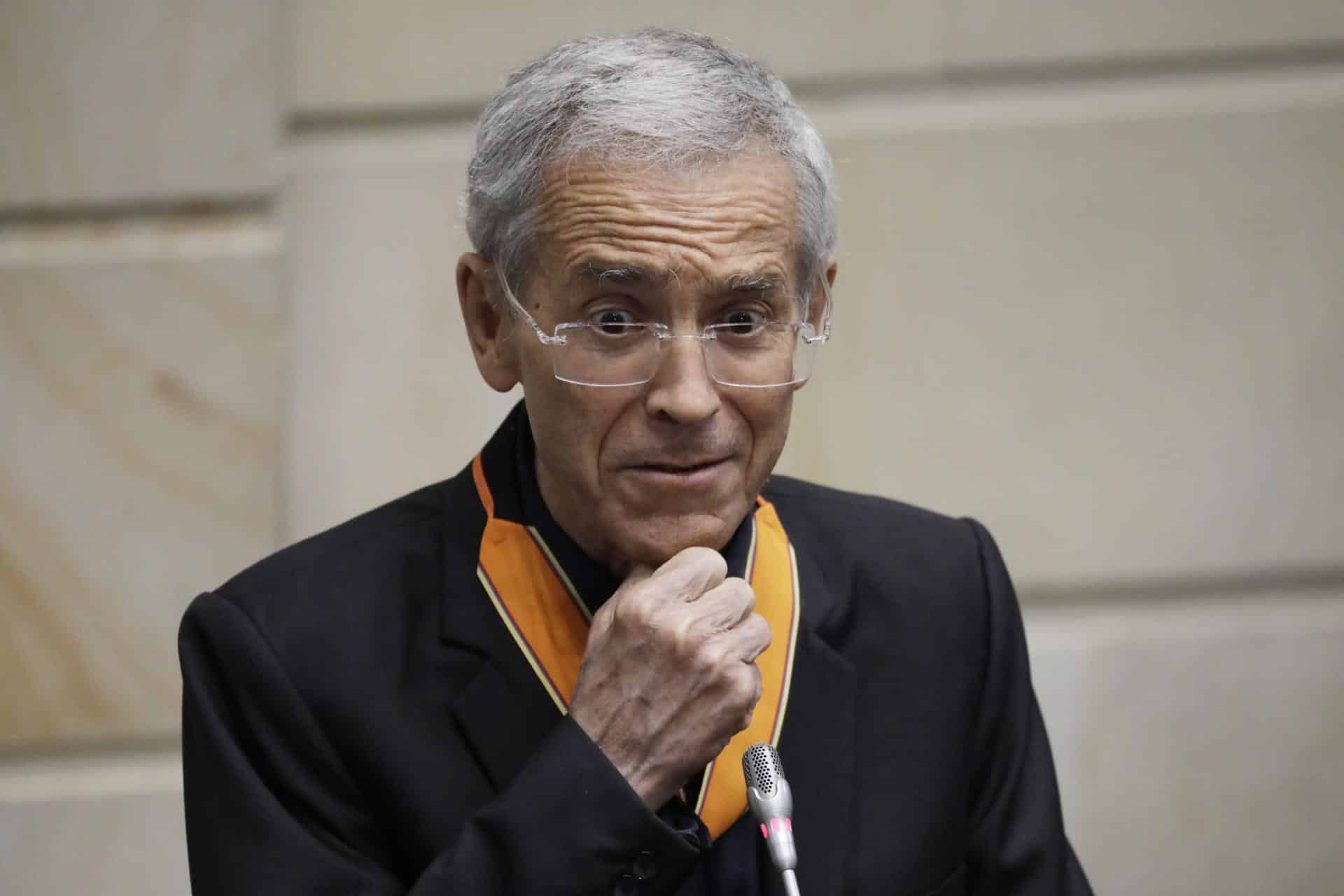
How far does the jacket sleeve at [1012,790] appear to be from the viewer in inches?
77.8

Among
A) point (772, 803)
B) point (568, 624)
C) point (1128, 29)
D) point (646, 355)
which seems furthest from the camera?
point (1128, 29)

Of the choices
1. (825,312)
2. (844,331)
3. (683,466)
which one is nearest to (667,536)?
(683,466)

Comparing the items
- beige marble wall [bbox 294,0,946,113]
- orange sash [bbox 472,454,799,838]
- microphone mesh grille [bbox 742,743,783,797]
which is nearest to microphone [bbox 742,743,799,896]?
microphone mesh grille [bbox 742,743,783,797]

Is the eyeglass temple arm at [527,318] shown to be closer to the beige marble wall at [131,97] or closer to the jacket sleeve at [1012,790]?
the jacket sleeve at [1012,790]

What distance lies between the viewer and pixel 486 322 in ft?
6.41

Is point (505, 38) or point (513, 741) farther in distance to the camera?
point (505, 38)

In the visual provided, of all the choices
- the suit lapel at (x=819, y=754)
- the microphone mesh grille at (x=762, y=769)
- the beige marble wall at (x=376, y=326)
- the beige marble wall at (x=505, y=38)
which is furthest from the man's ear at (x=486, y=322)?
the beige marble wall at (x=505, y=38)

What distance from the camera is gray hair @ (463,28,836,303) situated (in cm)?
173

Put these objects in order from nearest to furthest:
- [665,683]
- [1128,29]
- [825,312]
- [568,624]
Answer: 1. [665,683]
2. [568,624]
3. [825,312]
4. [1128,29]

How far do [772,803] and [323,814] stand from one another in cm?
59

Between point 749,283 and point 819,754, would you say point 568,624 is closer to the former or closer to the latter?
point 819,754

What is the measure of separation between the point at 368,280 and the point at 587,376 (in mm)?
1483

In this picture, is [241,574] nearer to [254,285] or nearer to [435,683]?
[435,683]

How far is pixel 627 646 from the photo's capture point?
65.4 inches
